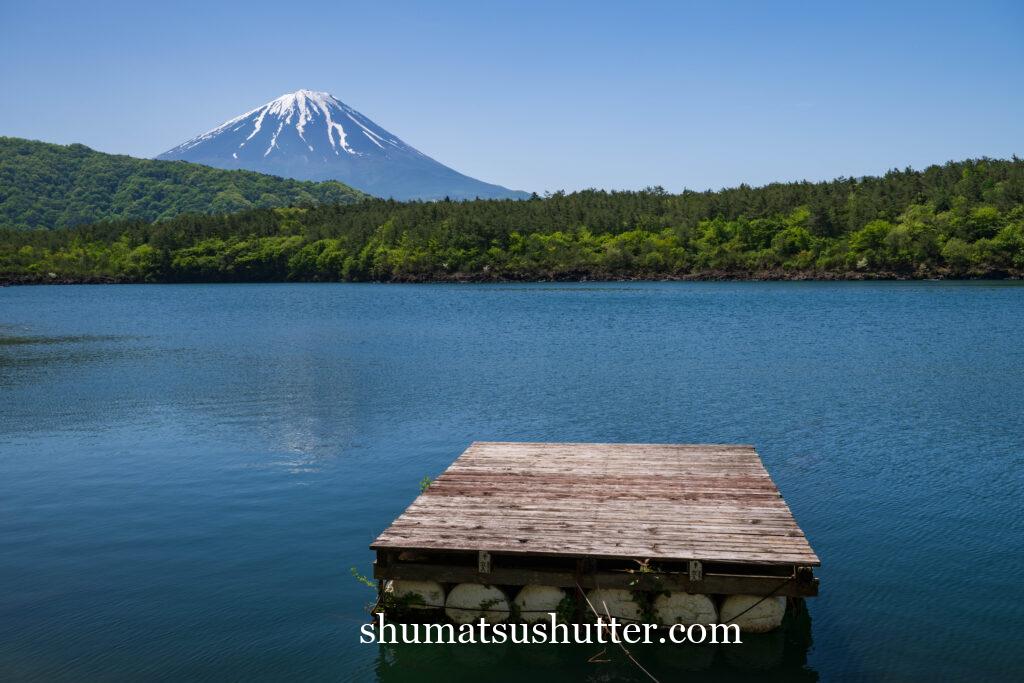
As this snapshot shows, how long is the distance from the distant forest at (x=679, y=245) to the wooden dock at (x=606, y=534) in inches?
5731

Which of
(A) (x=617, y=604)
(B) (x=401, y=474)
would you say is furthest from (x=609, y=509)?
(B) (x=401, y=474)

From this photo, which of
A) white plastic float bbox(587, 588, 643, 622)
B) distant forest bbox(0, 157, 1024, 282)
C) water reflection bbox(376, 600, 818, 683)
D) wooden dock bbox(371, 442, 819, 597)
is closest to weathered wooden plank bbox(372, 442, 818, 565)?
wooden dock bbox(371, 442, 819, 597)

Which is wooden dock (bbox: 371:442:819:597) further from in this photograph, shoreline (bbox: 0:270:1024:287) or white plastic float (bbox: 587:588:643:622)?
shoreline (bbox: 0:270:1024:287)

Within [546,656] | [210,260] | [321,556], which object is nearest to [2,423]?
[321,556]

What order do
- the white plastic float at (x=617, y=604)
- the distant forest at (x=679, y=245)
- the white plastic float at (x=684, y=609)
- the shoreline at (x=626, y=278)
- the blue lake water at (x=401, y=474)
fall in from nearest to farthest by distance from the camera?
1. the white plastic float at (x=684, y=609)
2. the white plastic float at (x=617, y=604)
3. the blue lake water at (x=401, y=474)
4. the shoreline at (x=626, y=278)
5. the distant forest at (x=679, y=245)

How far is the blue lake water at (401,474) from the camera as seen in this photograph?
1326 cm

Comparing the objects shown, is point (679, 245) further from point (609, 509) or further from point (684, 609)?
point (684, 609)

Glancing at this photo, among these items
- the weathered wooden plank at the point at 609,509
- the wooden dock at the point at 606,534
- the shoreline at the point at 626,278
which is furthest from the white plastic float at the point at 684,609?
the shoreline at the point at 626,278

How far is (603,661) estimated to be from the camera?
41.7ft

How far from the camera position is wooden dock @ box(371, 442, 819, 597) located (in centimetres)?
1257

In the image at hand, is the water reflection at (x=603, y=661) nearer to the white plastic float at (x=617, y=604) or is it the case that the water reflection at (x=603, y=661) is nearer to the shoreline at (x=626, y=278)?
the white plastic float at (x=617, y=604)

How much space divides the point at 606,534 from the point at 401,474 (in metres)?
10.8

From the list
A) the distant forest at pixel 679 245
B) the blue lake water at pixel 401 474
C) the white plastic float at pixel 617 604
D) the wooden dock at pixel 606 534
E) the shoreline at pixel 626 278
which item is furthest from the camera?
the distant forest at pixel 679 245

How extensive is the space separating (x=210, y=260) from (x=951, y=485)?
188248 millimetres
